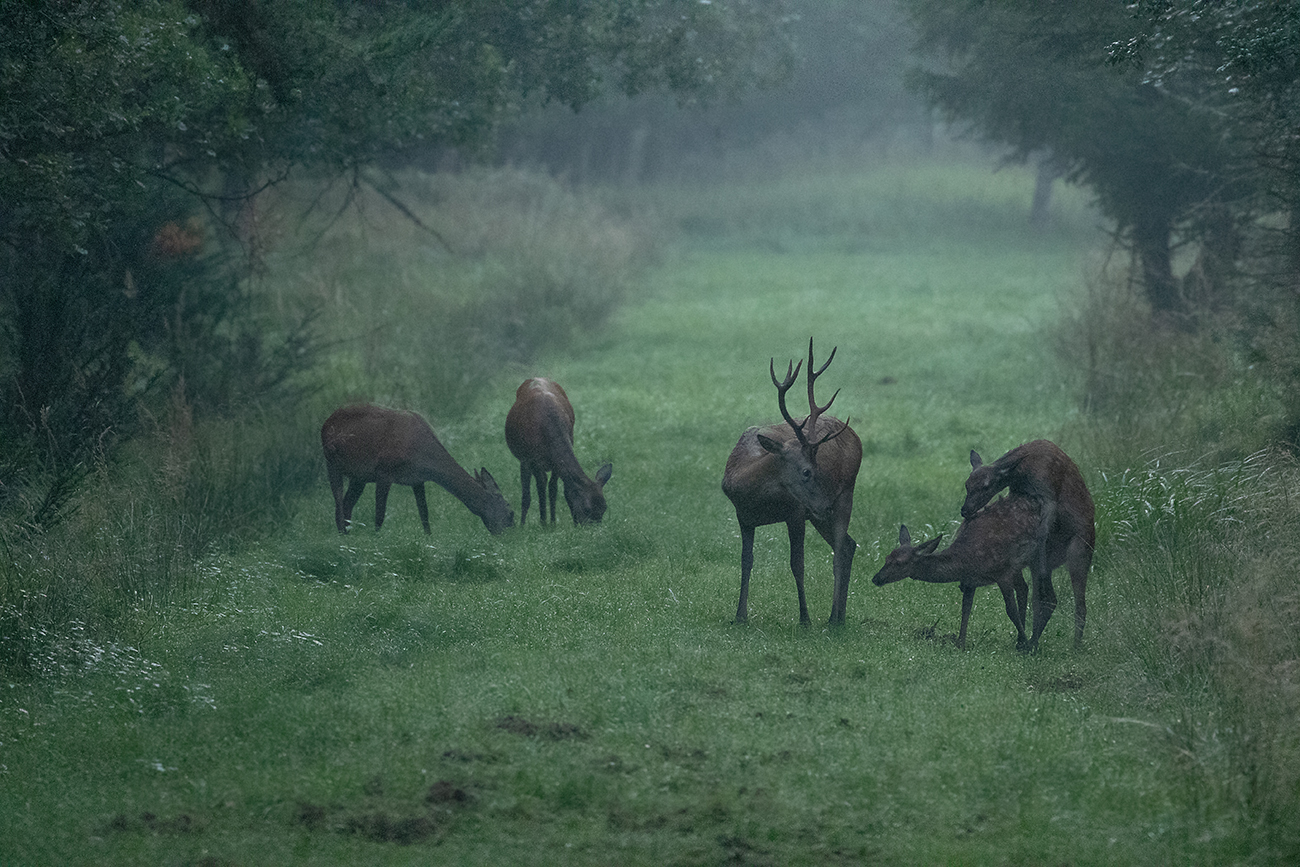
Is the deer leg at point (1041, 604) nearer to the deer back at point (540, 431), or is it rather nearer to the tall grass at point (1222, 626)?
the tall grass at point (1222, 626)

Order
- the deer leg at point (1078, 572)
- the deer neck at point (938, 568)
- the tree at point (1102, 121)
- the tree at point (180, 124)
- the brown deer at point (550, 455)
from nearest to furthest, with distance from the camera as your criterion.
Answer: the deer leg at point (1078, 572), the deer neck at point (938, 568), the tree at point (180, 124), the brown deer at point (550, 455), the tree at point (1102, 121)

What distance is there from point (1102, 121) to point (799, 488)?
34.2ft

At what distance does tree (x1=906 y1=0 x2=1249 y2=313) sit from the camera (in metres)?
15.5

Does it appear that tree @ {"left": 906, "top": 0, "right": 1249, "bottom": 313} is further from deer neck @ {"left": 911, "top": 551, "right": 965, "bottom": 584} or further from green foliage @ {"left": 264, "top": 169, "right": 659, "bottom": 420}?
deer neck @ {"left": 911, "top": 551, "right": 965, "bottom": 584}

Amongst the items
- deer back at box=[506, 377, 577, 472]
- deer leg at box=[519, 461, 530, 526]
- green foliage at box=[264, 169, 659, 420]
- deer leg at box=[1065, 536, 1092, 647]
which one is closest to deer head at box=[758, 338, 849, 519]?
deer leg at box=[1065, 536, 1092, 647]

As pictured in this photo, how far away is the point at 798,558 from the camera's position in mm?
8562

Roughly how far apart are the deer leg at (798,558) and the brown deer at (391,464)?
3212mm

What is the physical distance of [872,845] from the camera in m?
5.55

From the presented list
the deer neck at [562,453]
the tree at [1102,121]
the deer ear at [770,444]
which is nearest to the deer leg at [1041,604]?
the deer ear at [770,444]

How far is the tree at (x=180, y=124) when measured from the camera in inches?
347

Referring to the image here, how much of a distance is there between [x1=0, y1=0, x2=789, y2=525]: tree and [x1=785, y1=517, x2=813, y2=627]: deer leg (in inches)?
201

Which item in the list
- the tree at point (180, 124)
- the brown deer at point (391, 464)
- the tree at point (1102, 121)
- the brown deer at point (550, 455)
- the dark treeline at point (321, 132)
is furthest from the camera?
the tree at point (1102, 121)

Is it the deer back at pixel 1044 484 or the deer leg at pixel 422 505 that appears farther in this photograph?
the deer leg at pixel 422 505

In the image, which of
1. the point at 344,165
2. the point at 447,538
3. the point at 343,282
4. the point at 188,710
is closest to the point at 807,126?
the point at 343,282
